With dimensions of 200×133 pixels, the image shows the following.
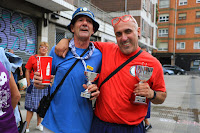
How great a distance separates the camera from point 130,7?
71.6ft

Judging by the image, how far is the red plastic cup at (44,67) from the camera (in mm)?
1922

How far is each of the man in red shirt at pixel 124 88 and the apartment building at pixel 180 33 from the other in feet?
128

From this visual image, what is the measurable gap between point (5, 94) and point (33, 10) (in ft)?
27.5

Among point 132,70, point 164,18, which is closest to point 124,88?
point 132,70

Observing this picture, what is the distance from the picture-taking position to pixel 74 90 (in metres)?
2.00

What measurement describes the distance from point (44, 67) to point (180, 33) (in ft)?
140

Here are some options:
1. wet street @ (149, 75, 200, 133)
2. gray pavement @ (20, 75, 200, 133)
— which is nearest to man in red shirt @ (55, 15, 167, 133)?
gray pavement @ (20, 75, 200, 133)

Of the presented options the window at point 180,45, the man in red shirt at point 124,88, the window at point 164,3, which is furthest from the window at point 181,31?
the man in red shirt at point 124,88

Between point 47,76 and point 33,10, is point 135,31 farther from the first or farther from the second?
point 33,10

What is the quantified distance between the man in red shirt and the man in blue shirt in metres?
0.12

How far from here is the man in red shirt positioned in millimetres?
1960

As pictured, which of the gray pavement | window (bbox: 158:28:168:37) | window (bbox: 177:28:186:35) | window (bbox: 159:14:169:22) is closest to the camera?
the gray pavement

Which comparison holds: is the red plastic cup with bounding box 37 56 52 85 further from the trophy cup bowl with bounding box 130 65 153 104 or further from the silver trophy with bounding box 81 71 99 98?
the trophy cup bowl with bounding box 130 65 153 104

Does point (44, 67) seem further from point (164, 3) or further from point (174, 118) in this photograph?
point (164, 3)
